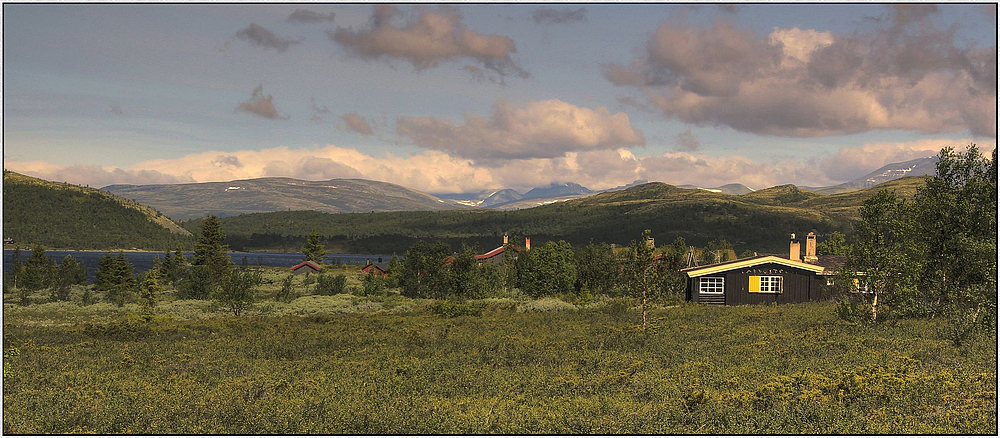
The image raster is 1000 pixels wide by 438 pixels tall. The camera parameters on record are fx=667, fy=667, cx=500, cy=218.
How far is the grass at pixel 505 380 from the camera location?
1288 centimetres

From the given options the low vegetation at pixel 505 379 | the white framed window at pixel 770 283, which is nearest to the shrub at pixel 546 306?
the white framed window at pixel 770 283

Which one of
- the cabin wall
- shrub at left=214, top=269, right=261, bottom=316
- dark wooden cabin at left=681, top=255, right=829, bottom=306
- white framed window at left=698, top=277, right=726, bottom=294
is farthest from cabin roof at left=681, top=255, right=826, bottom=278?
shrub at left=214, top=269, right=261, bottom=316

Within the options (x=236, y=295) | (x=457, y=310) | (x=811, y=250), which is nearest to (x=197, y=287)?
(x=236, y=295)

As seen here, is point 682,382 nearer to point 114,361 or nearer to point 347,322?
point 114,361

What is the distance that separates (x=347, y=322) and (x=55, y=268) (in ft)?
186

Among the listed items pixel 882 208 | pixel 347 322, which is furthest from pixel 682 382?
pixel 347 322

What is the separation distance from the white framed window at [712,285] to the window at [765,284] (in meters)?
1.98

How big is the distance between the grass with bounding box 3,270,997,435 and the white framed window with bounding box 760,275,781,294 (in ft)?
56.2

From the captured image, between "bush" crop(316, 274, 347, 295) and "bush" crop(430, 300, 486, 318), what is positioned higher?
"bush" crop(430, 300, 486, 318)

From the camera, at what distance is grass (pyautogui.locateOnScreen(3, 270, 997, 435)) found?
42.3ft

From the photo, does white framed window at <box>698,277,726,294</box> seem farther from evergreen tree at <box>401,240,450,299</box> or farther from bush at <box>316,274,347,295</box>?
bush at <box>316,274,347,295</box>

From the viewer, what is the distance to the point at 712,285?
5047cm

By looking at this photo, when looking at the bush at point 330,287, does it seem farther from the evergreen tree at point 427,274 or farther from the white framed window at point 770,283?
the white framed window at point 770,283

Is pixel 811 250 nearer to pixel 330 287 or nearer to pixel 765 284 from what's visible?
pixel 765 284
